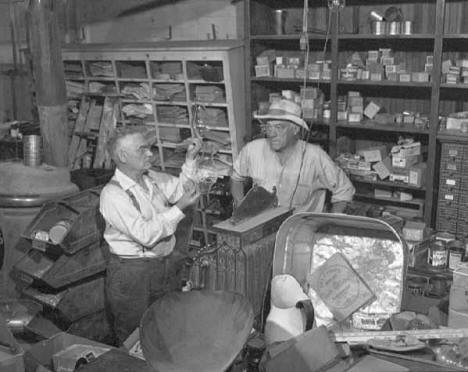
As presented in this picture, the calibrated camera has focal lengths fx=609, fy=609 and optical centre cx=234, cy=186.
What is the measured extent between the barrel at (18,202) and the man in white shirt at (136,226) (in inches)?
47.1

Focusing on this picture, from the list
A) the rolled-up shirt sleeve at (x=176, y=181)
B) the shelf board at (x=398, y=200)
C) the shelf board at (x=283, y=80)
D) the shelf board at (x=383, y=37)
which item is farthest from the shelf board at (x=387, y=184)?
the rolled-up shirt sleeve at (x=176, y=181)

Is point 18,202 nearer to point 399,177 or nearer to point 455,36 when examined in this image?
point 399,177

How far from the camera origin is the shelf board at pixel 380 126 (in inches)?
176

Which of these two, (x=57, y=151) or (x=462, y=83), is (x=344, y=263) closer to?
(x=462, y=83)

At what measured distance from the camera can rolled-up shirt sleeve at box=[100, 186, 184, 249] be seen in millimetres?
2871

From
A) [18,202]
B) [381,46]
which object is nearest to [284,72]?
[381,46]

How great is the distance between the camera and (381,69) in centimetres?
453

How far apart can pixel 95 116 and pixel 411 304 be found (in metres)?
4.00

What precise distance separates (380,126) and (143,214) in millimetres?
2323

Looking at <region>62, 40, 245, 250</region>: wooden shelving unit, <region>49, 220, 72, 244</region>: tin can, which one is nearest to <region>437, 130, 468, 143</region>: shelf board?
<region>62, 40, 245, 250</region>: wooden shelving unit

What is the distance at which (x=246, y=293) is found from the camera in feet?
8.84

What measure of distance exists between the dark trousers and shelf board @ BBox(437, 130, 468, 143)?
7.09ft

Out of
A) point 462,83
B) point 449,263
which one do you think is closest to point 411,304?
point 449,263

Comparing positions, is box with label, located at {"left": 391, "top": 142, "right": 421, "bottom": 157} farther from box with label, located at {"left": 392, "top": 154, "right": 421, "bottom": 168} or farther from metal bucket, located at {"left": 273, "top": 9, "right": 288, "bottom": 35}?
metal bucket, located at {"left": 273, "top": 9, "right": 288, "bottom": 35}
